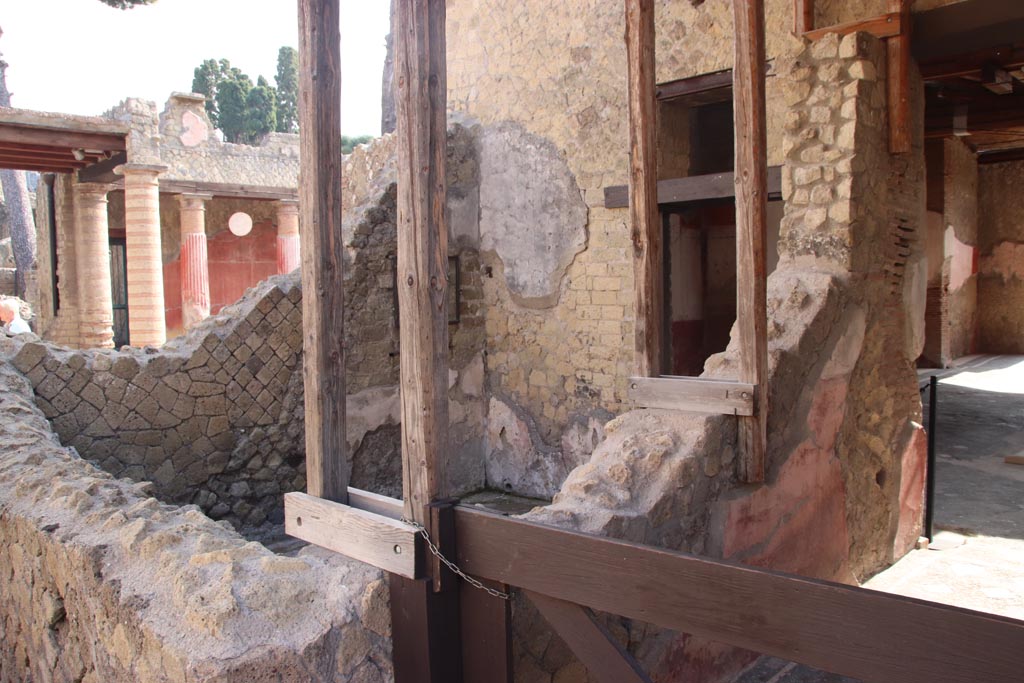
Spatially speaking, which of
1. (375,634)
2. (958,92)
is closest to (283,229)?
(958,92)

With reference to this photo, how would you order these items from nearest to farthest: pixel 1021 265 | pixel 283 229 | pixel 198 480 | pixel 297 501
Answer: pixel 297 501
pixel 198 480
pixel 1021 265
pixel 283 229

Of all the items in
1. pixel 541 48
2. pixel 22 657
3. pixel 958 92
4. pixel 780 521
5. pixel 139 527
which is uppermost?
pixel 541 48

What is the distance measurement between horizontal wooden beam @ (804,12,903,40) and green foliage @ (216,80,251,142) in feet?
99.8

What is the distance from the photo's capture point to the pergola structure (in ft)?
5.41

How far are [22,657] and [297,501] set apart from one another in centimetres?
178

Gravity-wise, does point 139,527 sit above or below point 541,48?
below

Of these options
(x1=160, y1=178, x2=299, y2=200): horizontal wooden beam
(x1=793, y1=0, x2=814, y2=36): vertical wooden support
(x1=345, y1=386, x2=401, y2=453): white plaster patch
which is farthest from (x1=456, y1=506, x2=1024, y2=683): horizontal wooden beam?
(x1=160, y1=178, x2=299, y2=200): horizontal wooden beam

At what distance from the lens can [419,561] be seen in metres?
2.44

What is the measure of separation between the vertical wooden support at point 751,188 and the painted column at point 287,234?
43.4ft

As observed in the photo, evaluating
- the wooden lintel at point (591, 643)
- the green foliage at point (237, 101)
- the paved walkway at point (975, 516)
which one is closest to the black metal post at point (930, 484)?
the paved walkway at point (975, 516)

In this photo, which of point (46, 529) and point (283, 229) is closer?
point (46, 529)

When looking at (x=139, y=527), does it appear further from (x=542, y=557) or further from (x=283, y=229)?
(x=283, y=229)

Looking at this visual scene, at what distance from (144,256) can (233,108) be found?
21.5 meters

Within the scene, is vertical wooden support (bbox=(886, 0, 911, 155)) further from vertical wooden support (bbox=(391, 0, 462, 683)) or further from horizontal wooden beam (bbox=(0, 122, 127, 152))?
horizontal wooden beam (bbox=(0, 122, 127, 152))
